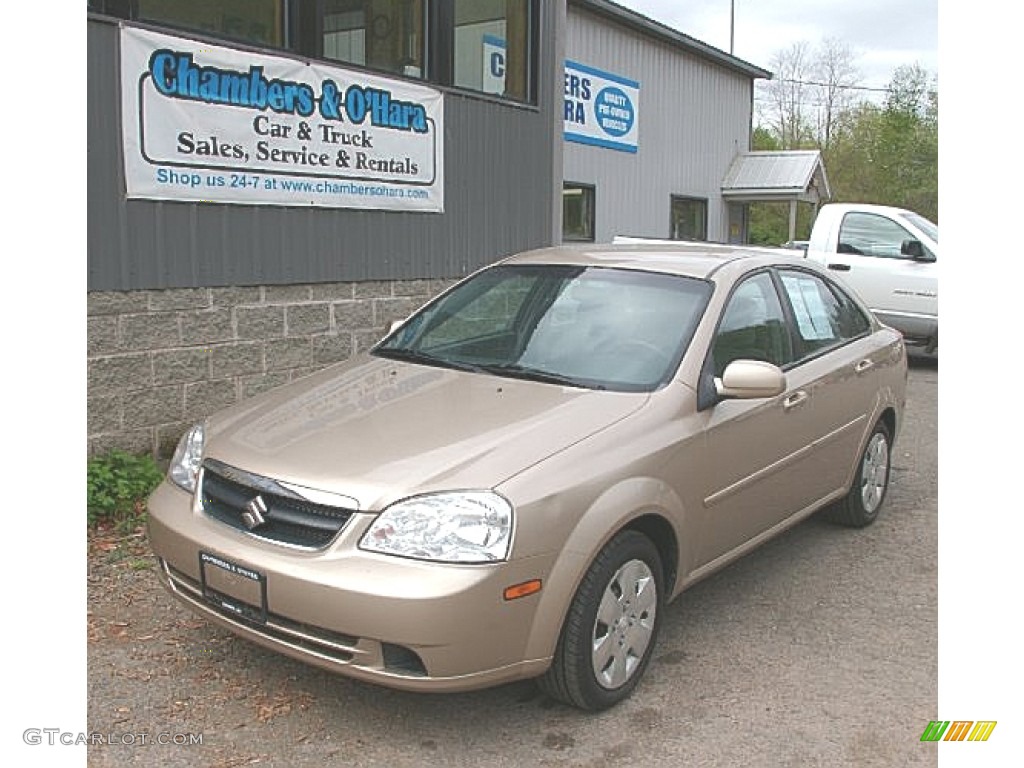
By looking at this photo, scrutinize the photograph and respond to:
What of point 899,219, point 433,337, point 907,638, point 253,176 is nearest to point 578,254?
point 433,337

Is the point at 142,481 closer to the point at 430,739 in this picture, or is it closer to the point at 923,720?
the point at 430,739

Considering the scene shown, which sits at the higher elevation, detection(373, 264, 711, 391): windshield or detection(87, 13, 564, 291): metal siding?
detection(87, 13, 564, 291): metal siding

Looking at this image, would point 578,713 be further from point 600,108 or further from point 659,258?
point 600,108

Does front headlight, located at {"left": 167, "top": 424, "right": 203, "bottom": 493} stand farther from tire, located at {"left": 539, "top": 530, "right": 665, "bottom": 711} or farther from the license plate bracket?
tire, located at {"left": 539, "top": 530, "right": 665, "bottom": 711}

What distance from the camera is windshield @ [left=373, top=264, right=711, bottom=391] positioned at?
4258 millimetres

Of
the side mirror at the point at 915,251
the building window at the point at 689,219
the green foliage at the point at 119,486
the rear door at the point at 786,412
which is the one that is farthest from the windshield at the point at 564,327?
the building window at the point at 689,219

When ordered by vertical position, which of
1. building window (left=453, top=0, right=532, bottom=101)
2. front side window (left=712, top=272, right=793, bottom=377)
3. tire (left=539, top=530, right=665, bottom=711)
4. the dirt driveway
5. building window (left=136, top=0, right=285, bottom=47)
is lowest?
the dirt driveway

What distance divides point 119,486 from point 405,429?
272 centimetres

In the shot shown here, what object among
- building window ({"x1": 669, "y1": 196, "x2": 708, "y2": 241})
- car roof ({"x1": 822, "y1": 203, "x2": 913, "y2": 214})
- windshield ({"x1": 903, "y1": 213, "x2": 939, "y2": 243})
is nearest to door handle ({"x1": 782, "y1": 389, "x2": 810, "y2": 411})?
car roof ({"x1": 822, "y1": 203, "x2": 913, "y2": 214})

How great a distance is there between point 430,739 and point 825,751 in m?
1.34

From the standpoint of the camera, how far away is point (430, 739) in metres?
3.47

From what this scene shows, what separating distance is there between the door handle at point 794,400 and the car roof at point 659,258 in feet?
2.18
